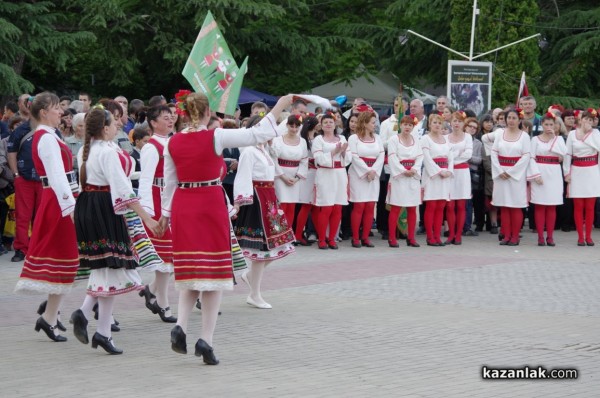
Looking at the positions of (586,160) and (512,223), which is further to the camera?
(586,160)

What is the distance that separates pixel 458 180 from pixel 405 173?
3.62 ft

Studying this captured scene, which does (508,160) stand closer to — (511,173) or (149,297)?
(511,173)

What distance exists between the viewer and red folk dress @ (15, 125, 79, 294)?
9070 mm

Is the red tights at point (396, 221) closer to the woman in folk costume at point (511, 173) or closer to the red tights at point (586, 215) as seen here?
the woman in folk costume at point (511, 173)

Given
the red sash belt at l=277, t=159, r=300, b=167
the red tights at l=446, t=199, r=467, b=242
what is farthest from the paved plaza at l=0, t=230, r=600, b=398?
the red tights at l=446, t=199, r=467, b=242

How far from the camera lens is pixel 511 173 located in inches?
676

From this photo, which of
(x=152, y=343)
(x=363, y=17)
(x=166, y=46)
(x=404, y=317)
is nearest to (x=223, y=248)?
(x=152, y=343)

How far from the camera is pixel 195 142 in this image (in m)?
8.33

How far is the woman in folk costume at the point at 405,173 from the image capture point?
54.9ft

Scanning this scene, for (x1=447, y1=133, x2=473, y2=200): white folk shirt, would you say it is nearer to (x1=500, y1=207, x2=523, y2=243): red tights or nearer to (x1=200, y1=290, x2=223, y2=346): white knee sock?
(x1=500, y1=207, x2=523, y2=243): red tights

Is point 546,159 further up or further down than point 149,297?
further up

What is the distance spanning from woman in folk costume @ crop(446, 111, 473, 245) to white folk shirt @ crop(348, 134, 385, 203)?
1276mm

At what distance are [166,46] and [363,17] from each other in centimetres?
1391

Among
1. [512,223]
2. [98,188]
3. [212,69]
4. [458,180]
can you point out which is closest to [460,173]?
[458,180]
